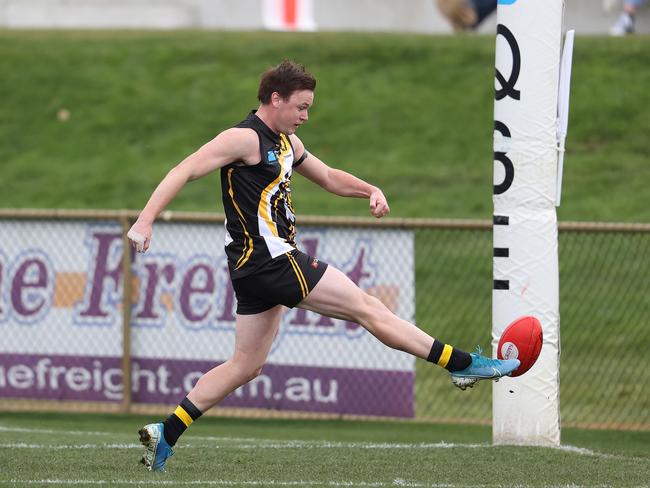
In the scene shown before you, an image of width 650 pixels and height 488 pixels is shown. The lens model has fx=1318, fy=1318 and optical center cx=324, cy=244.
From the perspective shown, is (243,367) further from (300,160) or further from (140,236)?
(300,160)

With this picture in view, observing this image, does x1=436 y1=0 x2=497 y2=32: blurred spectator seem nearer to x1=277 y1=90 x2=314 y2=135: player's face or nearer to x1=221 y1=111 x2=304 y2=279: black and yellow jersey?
x1=277 y1=90 x2=314 y2=135: player's face

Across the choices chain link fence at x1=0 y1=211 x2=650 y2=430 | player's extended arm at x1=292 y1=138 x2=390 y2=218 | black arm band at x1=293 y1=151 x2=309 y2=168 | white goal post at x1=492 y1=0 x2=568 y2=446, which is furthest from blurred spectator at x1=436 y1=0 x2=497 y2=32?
black arm band at x1=293 y1=151 x2=309 y2=168

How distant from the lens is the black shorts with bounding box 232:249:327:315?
6684 millimetres

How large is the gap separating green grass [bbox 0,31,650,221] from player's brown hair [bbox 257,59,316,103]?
8589 millimetres

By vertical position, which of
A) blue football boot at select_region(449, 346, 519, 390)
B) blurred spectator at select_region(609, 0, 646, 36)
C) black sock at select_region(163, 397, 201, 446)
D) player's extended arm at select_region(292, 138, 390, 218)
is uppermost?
blurred spectator at select_region(609, 0, 646, 36)

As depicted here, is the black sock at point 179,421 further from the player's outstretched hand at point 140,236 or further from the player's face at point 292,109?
the player's face at point 292,109

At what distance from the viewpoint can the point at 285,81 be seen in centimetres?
681

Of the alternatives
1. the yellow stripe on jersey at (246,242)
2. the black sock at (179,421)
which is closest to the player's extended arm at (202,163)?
the yellow stripe on jersey at (246,242)

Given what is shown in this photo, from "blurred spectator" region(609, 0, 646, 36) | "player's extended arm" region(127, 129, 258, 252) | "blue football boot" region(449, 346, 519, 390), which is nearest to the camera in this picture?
"player's extended arm" region(127, 129, 258, 252)

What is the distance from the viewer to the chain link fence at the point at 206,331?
1067 cm

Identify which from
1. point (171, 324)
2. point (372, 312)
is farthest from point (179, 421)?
point (171, 324)

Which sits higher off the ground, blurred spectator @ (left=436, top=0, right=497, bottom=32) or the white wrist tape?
blurred spectator @ (left=436, top=0, right=497, bottom=32)

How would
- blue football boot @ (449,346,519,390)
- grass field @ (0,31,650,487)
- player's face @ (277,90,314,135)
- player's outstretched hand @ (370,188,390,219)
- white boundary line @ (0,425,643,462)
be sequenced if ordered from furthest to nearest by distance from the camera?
white boundary line @ (0,425,643,462), grass field @ (0,31,650,487), player's outstretched hand @ (370,188,390,219), blue football boot @ (449,346,519,390), player's face @ (277,90,314,135)

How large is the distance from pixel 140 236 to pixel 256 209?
2.35 ft
